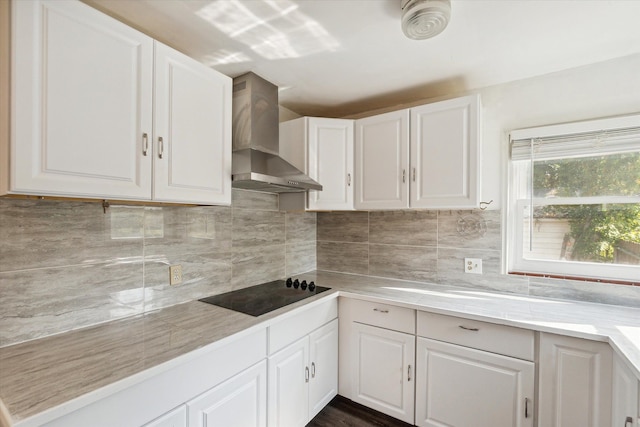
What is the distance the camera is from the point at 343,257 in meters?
2.65

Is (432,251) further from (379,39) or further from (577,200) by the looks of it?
(379,39)

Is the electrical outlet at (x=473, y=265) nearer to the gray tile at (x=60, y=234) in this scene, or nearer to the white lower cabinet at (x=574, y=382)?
the white lower cabinet at (x=574, y=382)

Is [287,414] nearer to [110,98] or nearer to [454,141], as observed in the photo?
[110,98]

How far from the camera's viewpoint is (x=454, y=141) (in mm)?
1838

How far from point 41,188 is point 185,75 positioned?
0.77 meters

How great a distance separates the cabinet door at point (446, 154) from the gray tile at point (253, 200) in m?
1.08

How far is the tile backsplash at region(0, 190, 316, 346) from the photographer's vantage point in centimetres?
112

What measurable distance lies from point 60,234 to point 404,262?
2.15 m

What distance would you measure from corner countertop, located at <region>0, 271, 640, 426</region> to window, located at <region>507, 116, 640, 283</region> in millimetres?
269

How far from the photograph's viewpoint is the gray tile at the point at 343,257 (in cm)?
254

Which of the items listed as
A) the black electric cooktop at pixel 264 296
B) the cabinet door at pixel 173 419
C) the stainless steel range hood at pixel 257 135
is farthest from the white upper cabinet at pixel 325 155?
the cabinet door at pixel 173 419

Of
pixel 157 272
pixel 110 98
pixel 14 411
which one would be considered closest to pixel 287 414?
pixel 157 272

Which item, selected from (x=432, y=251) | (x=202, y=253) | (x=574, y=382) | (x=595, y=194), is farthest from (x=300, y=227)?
(x=595, y=194)

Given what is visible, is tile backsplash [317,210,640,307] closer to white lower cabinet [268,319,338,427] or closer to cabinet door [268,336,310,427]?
white lower cabinet [268,319,338,427]
